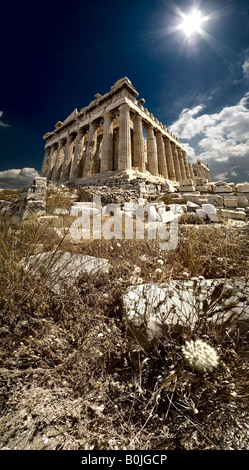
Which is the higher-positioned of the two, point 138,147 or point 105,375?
point 138,147

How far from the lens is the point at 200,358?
89 cm

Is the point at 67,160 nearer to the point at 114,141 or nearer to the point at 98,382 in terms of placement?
the point at 114,141

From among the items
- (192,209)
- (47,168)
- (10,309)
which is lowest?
(10,309)

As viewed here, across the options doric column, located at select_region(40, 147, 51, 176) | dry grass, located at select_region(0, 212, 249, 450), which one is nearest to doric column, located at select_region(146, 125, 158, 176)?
dry grass, located at select_region(0, 212, 249, 450)

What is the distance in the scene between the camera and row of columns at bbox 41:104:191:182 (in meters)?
12.6

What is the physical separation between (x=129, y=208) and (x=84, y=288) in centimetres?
472

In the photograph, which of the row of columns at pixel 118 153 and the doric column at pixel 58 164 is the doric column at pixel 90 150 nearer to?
the row of columns at pixel 118 153

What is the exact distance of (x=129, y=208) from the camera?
6.31m

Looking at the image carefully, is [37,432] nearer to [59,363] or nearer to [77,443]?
[77,443]

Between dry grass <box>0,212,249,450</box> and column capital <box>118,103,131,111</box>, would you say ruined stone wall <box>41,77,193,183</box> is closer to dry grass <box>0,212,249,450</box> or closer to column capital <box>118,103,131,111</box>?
column capital <box>118,103,131,111</box>

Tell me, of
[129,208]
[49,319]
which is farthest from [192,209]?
[49,319]

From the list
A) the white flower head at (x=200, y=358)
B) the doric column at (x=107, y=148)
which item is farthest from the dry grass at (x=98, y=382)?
the doric column at (x=107, y=148)

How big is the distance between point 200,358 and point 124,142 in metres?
13.7

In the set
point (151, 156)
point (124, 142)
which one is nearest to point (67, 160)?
point (124, 142)
